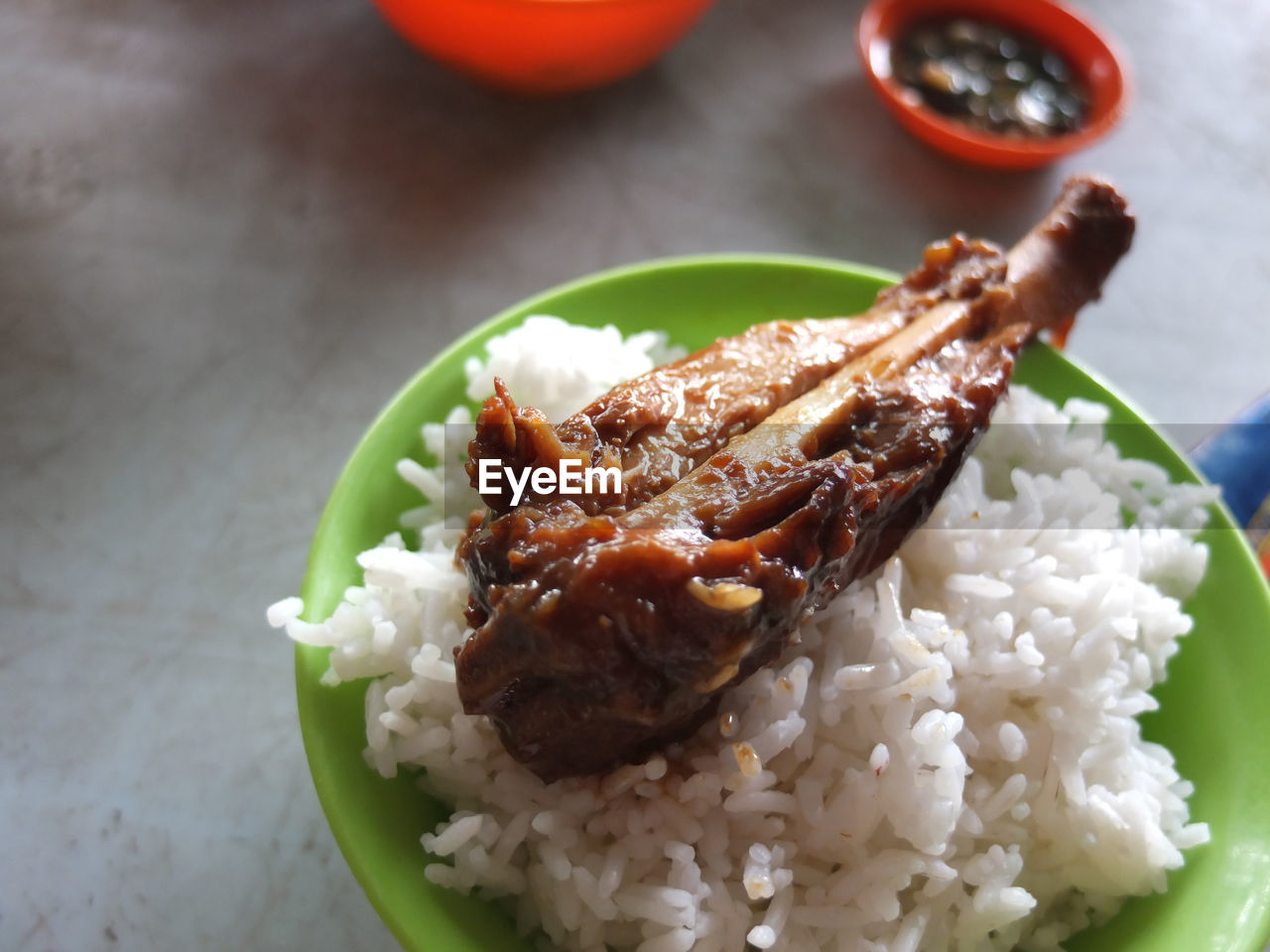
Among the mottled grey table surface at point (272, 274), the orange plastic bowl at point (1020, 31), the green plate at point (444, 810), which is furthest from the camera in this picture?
the orange plastic bowl at point (1020, 31)

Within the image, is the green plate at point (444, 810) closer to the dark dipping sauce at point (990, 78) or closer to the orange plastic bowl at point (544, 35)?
the orange plastic bowl at point (544, 35)

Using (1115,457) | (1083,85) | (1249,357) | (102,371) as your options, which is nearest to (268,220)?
(102,371)

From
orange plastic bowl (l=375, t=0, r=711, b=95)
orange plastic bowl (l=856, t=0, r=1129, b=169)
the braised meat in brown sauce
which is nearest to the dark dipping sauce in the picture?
orange plastic bowl (l=856, t=0, r=1129, b=169)

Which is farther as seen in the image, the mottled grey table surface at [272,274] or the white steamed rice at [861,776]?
the mottled grey table surface at [272,274]

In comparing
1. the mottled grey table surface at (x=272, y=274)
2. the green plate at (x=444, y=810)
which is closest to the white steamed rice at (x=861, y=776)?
the green plate at (x=444, y=810)

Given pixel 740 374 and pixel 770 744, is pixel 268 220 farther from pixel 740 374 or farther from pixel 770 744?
pixel 770 744

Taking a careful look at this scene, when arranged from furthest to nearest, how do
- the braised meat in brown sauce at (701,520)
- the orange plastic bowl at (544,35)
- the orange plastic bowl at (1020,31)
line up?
the orange plastic bowl at (1020,31)
the orange plastic bowl at (544,35)
the braised meat in brown sauce at (701,520)

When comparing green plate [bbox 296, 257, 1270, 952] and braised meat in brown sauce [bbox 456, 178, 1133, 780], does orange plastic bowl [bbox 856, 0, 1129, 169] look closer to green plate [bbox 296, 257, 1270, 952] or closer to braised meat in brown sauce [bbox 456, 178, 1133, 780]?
green plate [bbox 296, 257, 1270, 952]
